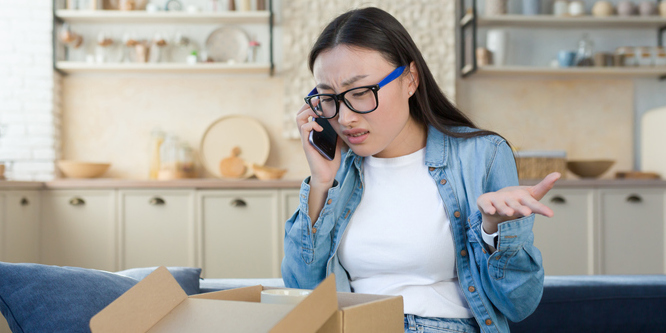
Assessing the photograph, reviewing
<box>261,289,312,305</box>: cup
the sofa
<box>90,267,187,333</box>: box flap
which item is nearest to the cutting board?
the sofa

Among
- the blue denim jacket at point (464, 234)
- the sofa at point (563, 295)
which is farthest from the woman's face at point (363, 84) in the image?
the sofa at point (563, 295)

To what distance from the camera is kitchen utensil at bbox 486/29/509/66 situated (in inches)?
151

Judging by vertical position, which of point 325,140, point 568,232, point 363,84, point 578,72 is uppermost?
point 578,72

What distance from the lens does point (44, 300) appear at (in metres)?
0.88

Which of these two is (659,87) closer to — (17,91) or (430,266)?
(430,266)

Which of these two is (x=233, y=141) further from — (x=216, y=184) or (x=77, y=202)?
(x=77, y=202)

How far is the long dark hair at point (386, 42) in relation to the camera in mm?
1207

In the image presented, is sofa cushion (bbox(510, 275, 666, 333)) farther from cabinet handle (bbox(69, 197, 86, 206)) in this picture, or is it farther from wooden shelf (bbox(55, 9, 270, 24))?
wooden shelf (bbox(55, 9, 270, 24))

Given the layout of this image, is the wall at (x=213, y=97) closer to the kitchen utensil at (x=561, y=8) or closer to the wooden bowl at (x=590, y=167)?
the kitchen utensil at (x=561, y=8)

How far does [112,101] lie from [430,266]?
3.44 metres

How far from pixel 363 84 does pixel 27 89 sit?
335cm

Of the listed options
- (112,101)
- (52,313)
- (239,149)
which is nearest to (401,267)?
(52,313)

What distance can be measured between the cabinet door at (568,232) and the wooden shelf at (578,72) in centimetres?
92

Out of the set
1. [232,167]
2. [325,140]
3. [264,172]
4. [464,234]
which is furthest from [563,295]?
[232,167]
